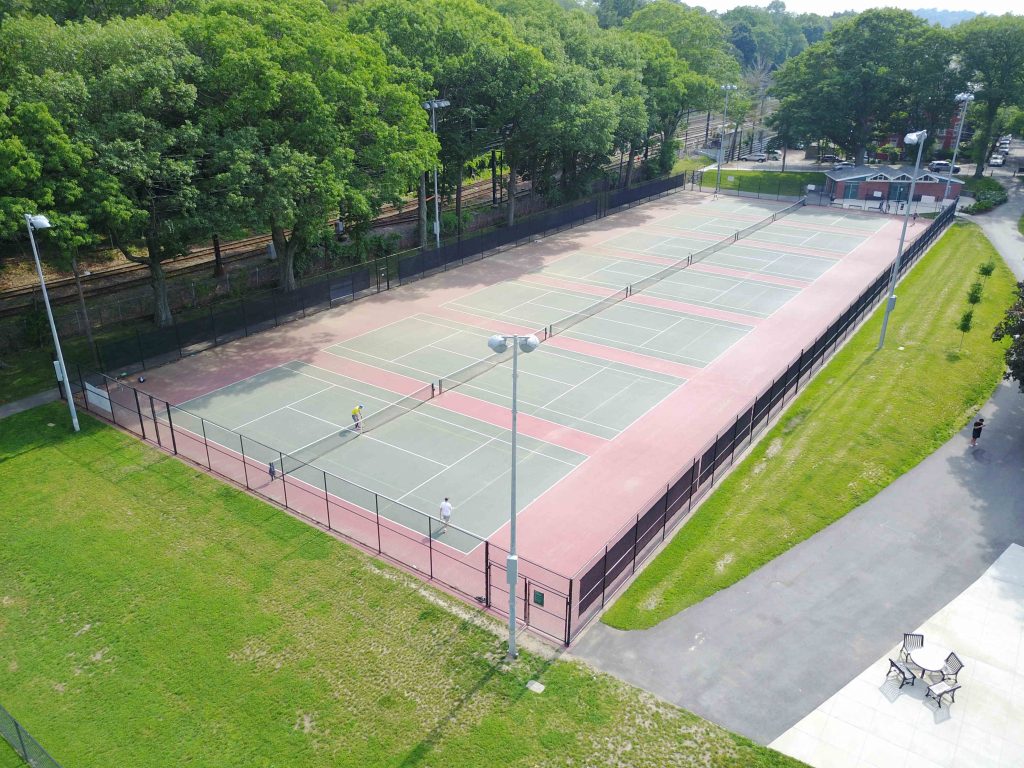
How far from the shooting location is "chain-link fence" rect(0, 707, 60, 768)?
16344 millimetres

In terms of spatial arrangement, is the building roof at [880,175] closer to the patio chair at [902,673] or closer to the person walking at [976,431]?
the person walking at [976,431]

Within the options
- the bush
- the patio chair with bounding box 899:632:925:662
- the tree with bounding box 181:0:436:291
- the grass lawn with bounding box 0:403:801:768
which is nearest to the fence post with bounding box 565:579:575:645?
the grass lawn with bounding box 0:403:801:768

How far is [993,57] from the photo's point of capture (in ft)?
249

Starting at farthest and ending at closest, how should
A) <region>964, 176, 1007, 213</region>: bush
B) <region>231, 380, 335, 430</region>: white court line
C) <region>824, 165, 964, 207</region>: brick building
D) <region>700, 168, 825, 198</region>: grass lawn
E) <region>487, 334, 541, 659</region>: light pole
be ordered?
<region>700, 168, 825, 198</region>: grass lawn < <region>824, 165, 964, 207</region>: brick building < <region>964, 176, 1007, 213</region>: bush < <region>231, 380, 335, 430</region>: white court line < <region>487, 334, 541, 659</region>: light pole

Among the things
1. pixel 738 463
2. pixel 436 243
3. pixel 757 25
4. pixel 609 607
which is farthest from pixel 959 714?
pixel 757 25

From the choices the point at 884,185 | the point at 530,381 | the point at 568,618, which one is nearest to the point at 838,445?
the point at 530,381

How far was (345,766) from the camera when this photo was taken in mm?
16938

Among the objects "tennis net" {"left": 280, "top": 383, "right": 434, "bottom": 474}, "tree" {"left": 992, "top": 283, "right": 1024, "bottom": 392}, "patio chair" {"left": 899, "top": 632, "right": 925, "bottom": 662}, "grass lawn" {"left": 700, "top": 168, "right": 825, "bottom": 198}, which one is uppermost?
"tree" {"left": 992, "top": 283, "right": 1024, "bottom": 392}

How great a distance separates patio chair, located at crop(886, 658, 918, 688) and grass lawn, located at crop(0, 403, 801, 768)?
432 cm

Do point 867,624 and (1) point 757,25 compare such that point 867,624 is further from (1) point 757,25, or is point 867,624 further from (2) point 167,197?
(1) point 757,25

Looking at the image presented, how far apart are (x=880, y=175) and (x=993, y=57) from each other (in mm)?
18311


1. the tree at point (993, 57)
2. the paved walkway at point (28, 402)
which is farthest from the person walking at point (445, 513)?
the tree at point (993, 57)

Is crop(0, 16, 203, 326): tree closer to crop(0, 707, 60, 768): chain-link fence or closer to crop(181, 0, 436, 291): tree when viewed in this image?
crop(181, 0, 436, 291): tree

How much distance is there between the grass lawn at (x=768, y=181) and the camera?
81.2 metres
